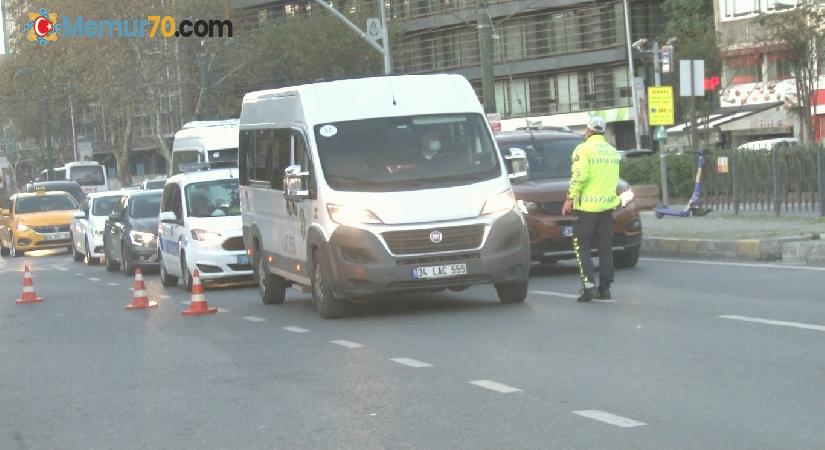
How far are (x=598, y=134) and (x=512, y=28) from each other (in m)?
63.4

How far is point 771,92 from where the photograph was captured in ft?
193

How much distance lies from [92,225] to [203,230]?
1326 cm

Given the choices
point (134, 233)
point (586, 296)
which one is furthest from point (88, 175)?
point (586, 296)

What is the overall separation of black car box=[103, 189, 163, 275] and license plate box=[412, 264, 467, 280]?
1435 centimetres

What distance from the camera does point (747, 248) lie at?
20969mm

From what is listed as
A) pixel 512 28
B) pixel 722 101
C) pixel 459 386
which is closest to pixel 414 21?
pixel 512 28

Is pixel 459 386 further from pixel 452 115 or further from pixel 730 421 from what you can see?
pixel 452 115

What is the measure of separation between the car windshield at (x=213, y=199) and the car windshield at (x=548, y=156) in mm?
4255

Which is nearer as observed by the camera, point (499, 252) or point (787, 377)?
point (787, 377)

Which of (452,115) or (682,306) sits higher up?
(452,115)

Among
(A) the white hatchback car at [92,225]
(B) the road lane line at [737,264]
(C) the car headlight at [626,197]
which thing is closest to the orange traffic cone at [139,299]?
(C) the car headlight at [626,197]

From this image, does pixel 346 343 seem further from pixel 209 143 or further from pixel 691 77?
pixel 209 143

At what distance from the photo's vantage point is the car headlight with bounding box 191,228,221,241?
73.7 feet

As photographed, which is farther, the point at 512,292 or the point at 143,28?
the point at 143,28
